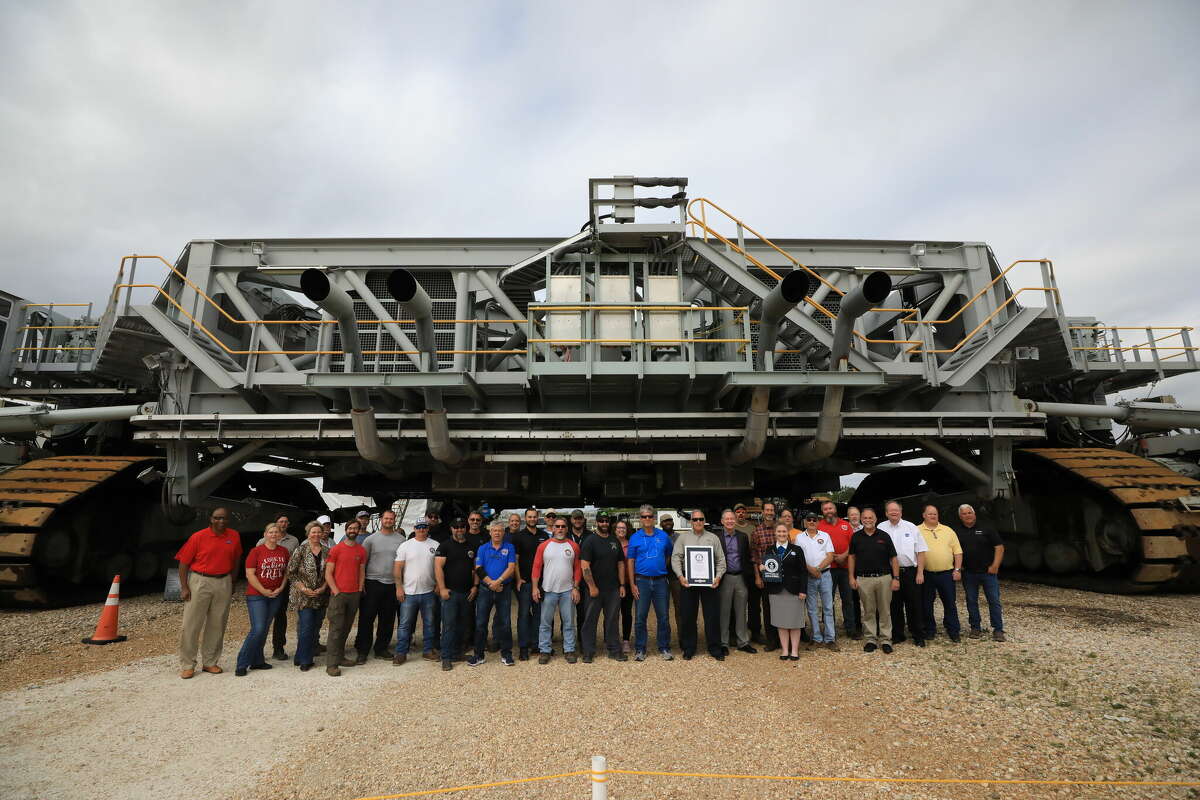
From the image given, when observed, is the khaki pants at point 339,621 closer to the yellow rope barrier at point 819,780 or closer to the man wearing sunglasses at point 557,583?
the man wearing sunglasses at point 557,583

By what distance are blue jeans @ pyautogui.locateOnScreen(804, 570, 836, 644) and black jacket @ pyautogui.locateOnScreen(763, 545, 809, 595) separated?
36 centimetres

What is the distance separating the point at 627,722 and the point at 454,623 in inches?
98.4

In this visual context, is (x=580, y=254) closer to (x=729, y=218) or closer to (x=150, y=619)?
(x=729, y=218)

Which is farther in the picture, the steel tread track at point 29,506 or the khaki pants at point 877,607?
the steel tread track at point 29,506

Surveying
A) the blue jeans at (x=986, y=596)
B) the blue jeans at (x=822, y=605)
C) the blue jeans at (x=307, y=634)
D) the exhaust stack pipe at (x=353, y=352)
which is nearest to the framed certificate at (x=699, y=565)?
the blue jeans at (x=822, y=605)

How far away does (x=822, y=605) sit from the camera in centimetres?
641

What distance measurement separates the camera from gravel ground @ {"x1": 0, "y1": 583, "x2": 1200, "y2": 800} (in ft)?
11.2

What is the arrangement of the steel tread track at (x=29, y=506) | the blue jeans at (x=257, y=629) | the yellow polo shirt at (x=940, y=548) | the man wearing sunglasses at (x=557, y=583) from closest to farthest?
the blue jeans at (x=257, y=629) < the man wearing sunglasses at (x=557, y=583) < the yellow polo shirt at (x=940, y=548) < the steel tread track at (x=29, y=506)

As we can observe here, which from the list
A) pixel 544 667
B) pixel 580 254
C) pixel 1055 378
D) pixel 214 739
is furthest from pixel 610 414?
pixel 1055 378

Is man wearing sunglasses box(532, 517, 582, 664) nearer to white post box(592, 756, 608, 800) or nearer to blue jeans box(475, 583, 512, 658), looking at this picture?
blue jeans box(475, 583, 512, 658)

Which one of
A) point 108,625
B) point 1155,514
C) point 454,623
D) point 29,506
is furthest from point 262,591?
point 1155,514

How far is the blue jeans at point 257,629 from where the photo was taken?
18.9 feet

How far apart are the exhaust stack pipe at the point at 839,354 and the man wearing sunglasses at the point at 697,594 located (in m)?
2.78

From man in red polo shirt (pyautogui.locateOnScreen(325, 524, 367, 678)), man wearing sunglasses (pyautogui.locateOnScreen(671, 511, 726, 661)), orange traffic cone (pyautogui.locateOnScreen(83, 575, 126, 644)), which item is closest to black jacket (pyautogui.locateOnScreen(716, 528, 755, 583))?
man wearing sunglasses (pyautogui.locateOnScreen(671, 511, 726, 661))
